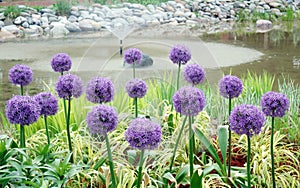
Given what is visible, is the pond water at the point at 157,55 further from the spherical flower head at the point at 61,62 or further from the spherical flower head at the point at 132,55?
→ the spherical flower head at the point at 61,62

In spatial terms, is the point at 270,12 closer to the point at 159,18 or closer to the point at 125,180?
the point at 159,18

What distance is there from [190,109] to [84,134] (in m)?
1.30

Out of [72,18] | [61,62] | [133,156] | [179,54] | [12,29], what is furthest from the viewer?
[72,18]

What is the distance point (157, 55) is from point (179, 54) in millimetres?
434

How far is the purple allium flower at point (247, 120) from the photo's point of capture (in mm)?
2227

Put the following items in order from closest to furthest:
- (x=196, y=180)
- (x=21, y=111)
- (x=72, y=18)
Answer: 1. (x=196, y=180)
2. (x=21, y=111)
3. (x=72, y=18)

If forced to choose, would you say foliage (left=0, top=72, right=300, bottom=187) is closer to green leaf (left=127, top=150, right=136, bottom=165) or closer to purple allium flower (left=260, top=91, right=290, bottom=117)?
green leaf (left=127, top=150, right=136, bottom=165)

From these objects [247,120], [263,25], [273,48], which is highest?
[247,120]

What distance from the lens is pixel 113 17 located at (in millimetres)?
10211

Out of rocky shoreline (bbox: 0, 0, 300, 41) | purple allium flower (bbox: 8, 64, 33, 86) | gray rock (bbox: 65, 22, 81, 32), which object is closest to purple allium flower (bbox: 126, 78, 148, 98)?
purple allium flower (bbox: 8, 64, 33, 86)

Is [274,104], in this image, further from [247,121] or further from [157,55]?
[157,55]

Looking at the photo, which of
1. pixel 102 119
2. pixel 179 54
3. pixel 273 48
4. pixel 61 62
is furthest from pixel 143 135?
pixel 273 48

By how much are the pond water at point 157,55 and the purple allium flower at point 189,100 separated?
2.48ft

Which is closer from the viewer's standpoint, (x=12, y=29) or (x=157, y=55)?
(x=157, y=55)
